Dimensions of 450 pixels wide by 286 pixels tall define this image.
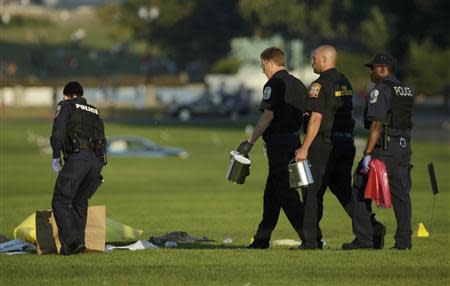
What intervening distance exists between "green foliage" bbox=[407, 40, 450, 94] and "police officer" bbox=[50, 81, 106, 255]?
82.7 meters

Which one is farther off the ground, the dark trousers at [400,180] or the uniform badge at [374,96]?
the uniform badge at [374,96]

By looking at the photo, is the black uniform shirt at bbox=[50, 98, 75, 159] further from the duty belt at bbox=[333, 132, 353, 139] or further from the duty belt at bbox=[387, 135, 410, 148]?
the duty belt at bbox=[387, 135, 410, 148]

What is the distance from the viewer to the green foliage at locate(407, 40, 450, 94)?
99000 millimetres

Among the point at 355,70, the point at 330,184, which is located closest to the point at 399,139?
the point at 330,184

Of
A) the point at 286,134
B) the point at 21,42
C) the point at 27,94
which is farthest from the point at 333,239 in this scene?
the point at 21,42

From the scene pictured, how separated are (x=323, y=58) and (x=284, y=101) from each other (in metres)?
0.67

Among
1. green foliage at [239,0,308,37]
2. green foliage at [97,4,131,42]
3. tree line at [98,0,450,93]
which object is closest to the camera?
tree line at [98,0,450,93]

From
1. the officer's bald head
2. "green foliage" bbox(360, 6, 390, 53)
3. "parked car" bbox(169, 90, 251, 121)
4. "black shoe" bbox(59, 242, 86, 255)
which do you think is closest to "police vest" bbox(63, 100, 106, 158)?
"black shoe" bbox(59, 242, 86, 255)

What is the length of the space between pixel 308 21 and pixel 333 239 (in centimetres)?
11848

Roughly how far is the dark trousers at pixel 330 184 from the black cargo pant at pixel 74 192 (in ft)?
7.50

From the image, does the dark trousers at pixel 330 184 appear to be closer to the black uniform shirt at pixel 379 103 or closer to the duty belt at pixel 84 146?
the black uniform shirt at pixel 379 103

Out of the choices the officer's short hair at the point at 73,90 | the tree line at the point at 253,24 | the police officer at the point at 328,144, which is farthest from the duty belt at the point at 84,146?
the tree line at the point at 253,24

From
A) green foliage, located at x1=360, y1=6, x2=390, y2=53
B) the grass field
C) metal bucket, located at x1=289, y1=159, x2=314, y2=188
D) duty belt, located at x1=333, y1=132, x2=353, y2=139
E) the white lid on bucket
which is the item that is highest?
green foliage, located at x1=360, y1=6, x2=390, y2=53

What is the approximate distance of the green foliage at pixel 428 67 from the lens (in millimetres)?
99000
